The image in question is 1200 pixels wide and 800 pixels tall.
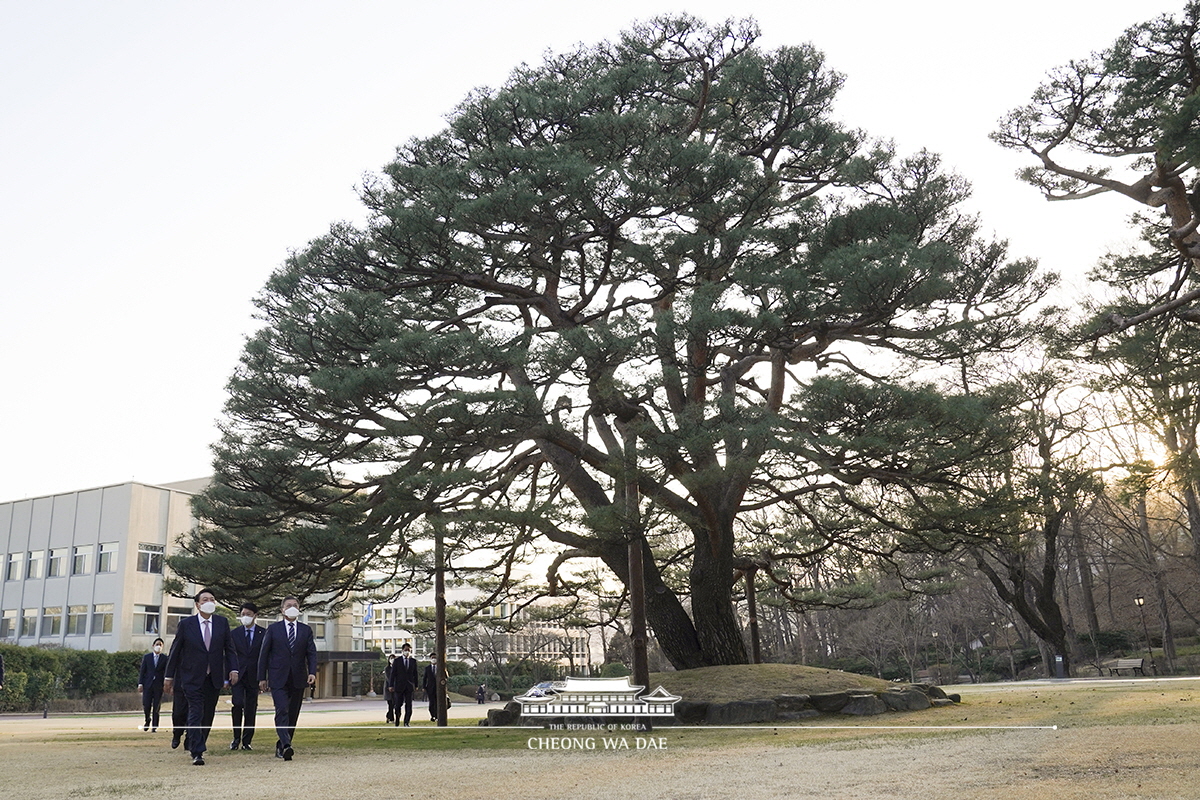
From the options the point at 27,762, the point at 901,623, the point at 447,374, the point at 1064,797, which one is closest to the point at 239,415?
the point at 447,374

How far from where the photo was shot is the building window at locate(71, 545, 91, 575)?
40031 millimetres

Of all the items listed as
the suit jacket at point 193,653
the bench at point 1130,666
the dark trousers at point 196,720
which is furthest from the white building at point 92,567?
the dark trousers at point 196,720

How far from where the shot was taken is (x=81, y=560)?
4031 centimetres

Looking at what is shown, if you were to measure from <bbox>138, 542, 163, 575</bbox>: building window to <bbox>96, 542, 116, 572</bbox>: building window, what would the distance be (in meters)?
0.98

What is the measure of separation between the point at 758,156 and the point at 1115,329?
6.21 meters

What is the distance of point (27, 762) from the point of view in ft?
26.2

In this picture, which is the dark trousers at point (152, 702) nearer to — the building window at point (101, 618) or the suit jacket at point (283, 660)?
the suit jacket at point (283, 660)

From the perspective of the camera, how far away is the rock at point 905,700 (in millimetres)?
12992

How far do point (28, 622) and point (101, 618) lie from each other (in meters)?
4.94

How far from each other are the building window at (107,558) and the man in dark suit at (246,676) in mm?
34119

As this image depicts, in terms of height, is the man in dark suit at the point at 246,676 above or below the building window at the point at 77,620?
below

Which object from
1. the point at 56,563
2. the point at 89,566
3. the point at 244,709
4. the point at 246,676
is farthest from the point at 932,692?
the point at 56,563

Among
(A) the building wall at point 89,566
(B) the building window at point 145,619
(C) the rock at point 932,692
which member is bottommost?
(C) the rock at point 932,692

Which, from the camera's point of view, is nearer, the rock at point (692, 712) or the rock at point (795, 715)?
the rock at point (692, 712)
